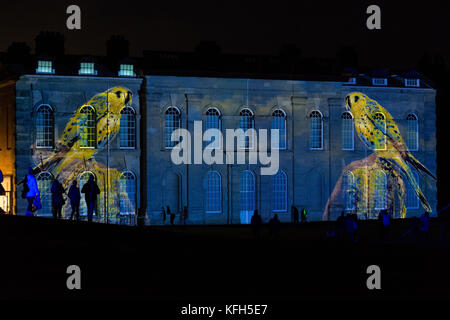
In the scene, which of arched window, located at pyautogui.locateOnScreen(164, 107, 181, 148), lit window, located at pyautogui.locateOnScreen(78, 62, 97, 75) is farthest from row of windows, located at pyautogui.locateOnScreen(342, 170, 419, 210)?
lit window, located at pyautogui.locateOnScreen(78, 62, 97, 75)

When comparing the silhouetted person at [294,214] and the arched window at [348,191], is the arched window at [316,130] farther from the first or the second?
the silhouetted person at [294,214]

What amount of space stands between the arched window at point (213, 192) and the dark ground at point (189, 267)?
2434cm

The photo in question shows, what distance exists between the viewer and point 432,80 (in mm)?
56656

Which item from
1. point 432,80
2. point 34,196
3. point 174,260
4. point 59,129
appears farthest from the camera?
point 432,80

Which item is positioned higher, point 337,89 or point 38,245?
point 337,89

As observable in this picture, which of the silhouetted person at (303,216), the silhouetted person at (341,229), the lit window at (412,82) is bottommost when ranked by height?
the silhouetted person at (303,216)

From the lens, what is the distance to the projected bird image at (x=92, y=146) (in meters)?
46.9

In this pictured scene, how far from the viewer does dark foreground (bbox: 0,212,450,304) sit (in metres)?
18.3

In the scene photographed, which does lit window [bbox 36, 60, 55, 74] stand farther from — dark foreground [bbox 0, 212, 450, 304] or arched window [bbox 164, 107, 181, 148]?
dark foreground [bbox 0, 212, 450, 304]

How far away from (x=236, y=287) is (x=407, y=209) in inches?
1447

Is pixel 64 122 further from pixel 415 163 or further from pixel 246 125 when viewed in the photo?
pixel 415 163

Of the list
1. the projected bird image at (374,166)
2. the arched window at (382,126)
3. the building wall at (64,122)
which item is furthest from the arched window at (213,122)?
the arched window at (382,126)
